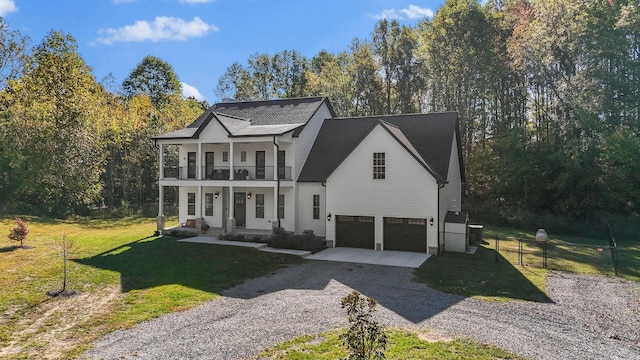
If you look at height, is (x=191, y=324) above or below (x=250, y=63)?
below

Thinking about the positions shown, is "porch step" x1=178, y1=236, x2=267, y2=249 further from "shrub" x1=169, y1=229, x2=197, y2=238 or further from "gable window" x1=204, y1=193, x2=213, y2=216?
"gable window" x1=204, y1=193, x2=213, y2=216

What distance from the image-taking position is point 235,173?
2330 cm

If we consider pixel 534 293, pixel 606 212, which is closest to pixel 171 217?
pixel 534 293

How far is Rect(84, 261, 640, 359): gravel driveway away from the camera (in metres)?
8.24

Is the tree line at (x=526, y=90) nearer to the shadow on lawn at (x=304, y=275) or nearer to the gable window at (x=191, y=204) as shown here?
the shadow on lawn at (x=304, y=275)

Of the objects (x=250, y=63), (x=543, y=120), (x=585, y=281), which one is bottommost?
(x=585, y=281)

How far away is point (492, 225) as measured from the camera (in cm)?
2952

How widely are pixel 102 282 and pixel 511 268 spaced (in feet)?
49.9

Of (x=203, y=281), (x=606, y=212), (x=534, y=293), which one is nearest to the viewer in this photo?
(x=534, y=293)

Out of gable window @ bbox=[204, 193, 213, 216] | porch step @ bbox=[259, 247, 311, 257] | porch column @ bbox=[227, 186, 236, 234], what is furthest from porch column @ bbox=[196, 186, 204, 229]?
porch step @ bbox=[259, 247, 311, 257]

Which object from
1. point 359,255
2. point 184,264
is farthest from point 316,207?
point 184,264

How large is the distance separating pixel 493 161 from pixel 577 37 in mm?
10285

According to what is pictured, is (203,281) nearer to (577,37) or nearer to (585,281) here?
(585,281)

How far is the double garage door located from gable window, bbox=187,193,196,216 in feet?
32.2
